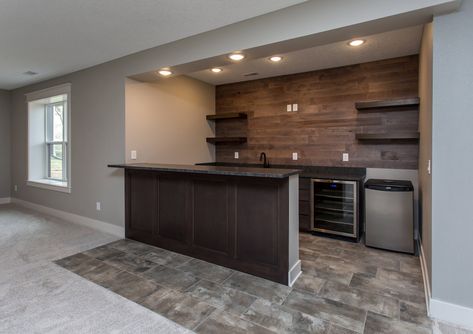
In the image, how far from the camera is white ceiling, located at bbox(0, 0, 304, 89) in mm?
2402

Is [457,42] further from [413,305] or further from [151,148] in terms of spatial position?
[151,148]

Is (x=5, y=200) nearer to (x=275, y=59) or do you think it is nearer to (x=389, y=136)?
(x=275, y=59)

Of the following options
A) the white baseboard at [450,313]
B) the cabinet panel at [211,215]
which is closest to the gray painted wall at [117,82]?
the cabinet panel at [211,215]

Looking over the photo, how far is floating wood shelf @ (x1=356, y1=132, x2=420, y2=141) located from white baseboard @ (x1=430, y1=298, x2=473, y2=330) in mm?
2070

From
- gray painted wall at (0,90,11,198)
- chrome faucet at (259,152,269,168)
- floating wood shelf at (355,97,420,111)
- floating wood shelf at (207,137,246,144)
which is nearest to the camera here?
floating wood shelf at (355,97,420,111)

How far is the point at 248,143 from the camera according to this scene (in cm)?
509

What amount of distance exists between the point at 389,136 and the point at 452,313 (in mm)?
2180

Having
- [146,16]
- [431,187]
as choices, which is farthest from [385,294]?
[146,16]

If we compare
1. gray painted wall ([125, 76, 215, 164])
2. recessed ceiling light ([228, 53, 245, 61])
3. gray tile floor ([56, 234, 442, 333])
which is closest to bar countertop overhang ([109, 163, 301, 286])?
gray tile floor ([56, 234, 442, 333])

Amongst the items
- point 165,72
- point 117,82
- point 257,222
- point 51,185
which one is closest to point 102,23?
point 165,72

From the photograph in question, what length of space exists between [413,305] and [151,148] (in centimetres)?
352

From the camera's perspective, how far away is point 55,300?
2.27 metres

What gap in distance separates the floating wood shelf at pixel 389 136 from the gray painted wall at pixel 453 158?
5.24 feet

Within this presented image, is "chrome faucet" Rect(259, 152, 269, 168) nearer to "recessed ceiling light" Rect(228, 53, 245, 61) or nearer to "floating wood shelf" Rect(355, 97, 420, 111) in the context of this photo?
"floating wood shelf" Rect(355, 97, 420, 111)
